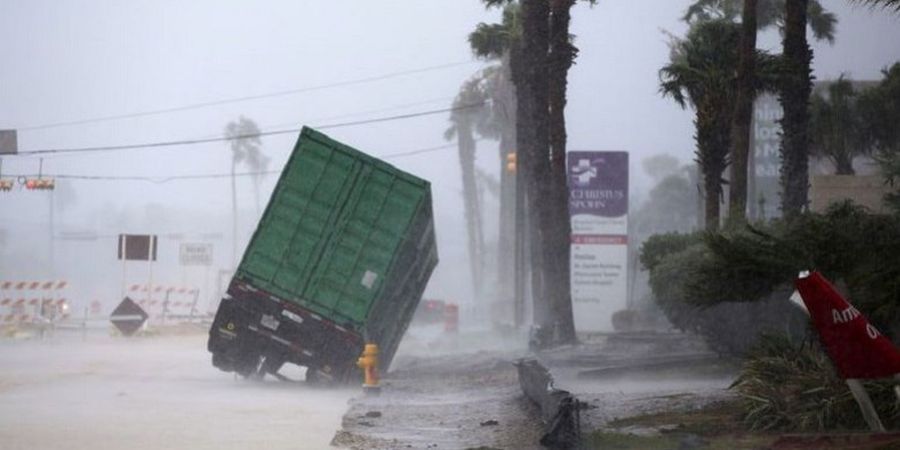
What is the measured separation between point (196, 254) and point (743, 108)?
1401 inches

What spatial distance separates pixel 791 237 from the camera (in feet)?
51.7

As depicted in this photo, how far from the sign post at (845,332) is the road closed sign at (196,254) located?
48580mm

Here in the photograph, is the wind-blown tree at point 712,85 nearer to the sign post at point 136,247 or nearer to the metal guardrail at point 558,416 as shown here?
the metal guardrail at point 558,416

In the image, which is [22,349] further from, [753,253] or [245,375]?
[753,253]

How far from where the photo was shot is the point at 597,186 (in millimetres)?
38188

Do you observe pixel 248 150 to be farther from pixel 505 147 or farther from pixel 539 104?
pixel 539 104

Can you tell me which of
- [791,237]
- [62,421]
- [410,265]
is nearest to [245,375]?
[410,265]

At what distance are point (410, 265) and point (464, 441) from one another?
11.0m

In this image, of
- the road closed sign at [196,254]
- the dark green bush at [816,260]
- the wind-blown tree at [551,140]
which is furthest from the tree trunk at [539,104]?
the road closed sign at [196,254]

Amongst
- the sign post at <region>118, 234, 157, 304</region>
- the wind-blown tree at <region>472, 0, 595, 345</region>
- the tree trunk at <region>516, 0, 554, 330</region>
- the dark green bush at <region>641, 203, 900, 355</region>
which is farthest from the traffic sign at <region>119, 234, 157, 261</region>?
the dark green bush at <region>641, 203, 900, 355</region>

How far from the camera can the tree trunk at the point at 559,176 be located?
103 ft

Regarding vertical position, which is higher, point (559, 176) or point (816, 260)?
point (559, 176)

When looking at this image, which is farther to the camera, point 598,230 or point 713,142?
point 598,230

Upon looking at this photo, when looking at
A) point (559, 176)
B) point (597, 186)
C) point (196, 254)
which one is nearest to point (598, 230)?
point (597, 186)
